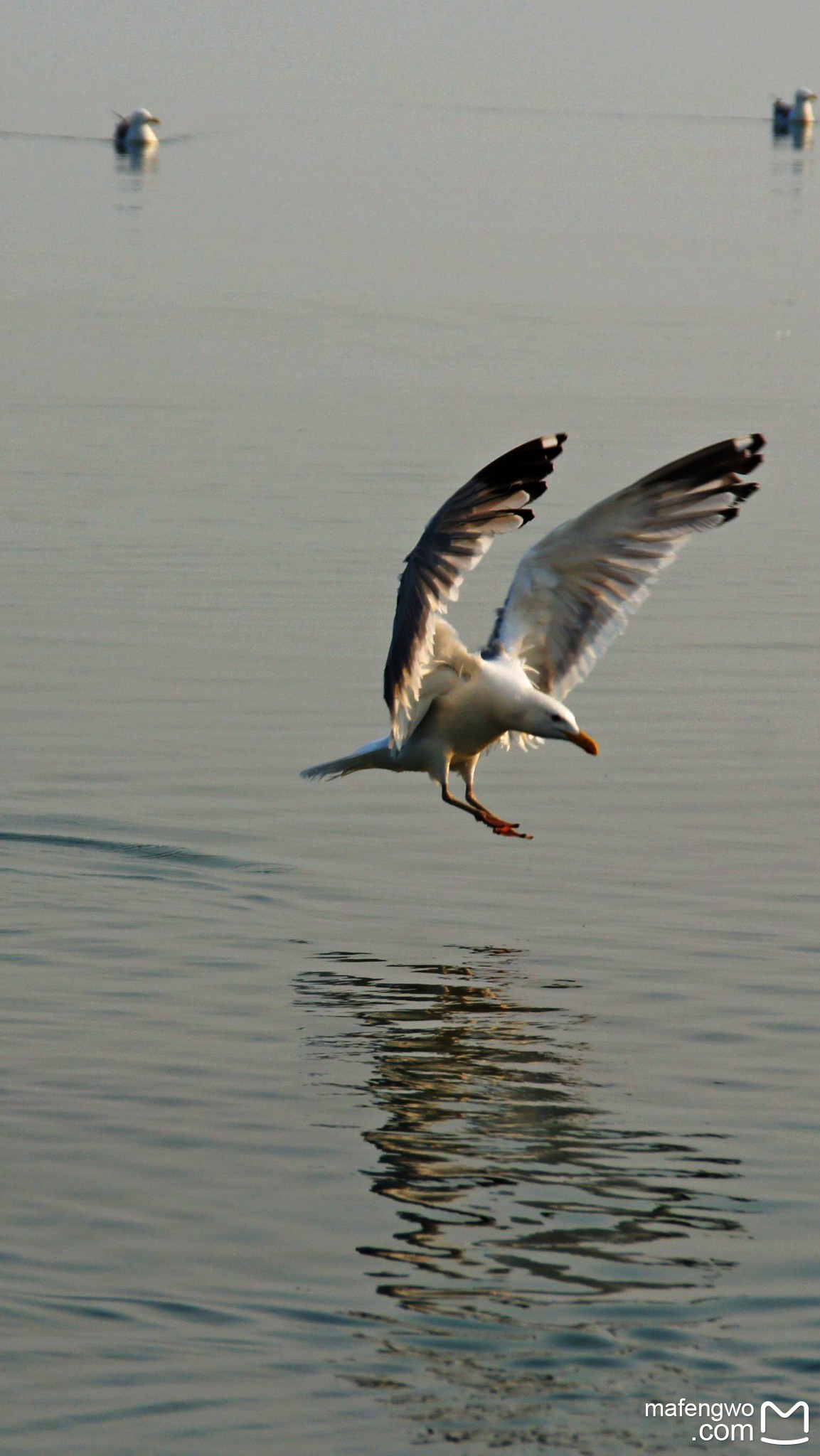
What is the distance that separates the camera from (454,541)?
32.8 ft

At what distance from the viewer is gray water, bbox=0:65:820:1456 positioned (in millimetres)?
6453

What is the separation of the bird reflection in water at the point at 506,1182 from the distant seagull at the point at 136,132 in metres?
46.6

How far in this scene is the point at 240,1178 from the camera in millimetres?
7617

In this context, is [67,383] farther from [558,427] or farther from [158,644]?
[158,644]

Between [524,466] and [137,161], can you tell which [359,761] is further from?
[137,161]

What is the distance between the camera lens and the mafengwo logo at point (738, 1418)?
6086 mm

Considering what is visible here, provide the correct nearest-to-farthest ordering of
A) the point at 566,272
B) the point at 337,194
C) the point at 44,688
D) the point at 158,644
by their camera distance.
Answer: the point at 44,688 → the point at 158,644 → the point at 566,272 → the point at 337,194

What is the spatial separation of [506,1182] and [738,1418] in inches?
63.5

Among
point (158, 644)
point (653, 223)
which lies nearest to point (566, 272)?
A: point (653, 223)

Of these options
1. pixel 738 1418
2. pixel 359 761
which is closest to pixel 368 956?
pixel 359 761

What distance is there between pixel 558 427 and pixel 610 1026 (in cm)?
1297

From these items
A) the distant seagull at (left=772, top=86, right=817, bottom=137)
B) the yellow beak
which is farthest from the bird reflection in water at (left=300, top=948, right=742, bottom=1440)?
the distant seagull at (left=772, top=86, right=817, bottom=137)

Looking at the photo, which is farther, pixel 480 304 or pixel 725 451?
pixel 480 304

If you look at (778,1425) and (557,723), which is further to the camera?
(557,723)
